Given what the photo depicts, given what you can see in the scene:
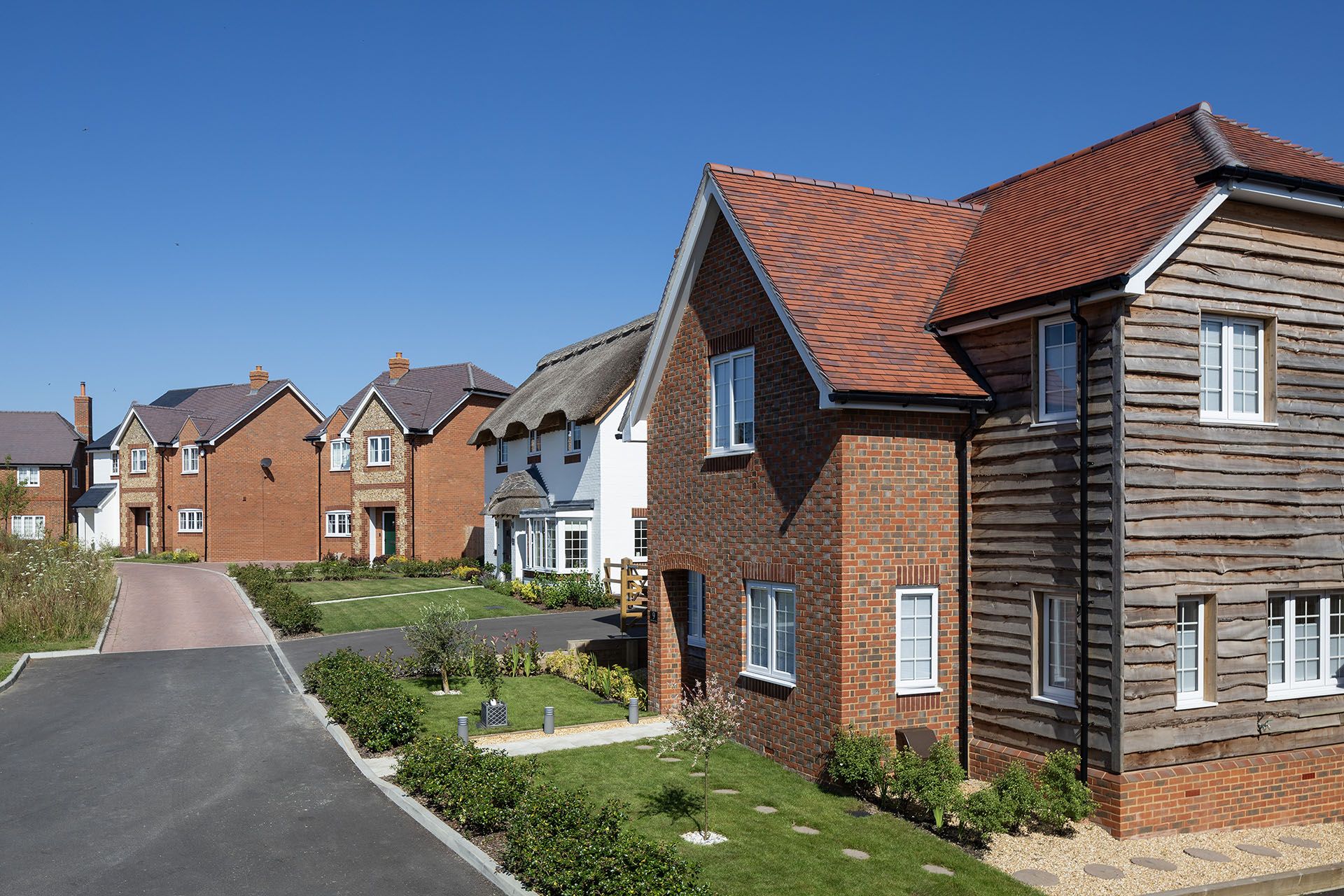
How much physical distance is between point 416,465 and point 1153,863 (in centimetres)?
3807

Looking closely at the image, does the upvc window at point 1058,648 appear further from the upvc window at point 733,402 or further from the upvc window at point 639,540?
the upvc window at point 639,540

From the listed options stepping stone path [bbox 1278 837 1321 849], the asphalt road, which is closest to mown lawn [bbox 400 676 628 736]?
the asphalt road

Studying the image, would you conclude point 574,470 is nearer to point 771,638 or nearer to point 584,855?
point 771,638

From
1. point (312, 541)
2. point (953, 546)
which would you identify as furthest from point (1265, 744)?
point (312, 541)

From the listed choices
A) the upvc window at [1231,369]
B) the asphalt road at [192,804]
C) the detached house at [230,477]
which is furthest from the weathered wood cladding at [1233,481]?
the detached house at [230,477]

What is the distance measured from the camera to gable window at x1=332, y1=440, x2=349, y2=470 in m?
49.2

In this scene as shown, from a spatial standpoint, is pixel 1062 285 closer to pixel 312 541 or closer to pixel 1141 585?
pixel 1141 585

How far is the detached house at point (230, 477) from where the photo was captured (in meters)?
50.8

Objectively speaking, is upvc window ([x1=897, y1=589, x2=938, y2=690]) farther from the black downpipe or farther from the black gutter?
the black gutter

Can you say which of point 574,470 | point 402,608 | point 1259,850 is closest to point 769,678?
point 1259,850

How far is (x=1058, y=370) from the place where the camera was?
40.8ft

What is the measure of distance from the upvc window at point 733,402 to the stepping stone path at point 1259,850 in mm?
8115

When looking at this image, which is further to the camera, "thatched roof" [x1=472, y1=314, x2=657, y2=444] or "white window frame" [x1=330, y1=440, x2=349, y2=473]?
"white window frame" [x1=330, y1=440, x2=349, y2=473]

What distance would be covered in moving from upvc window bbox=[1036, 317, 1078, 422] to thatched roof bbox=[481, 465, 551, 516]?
25.2m
